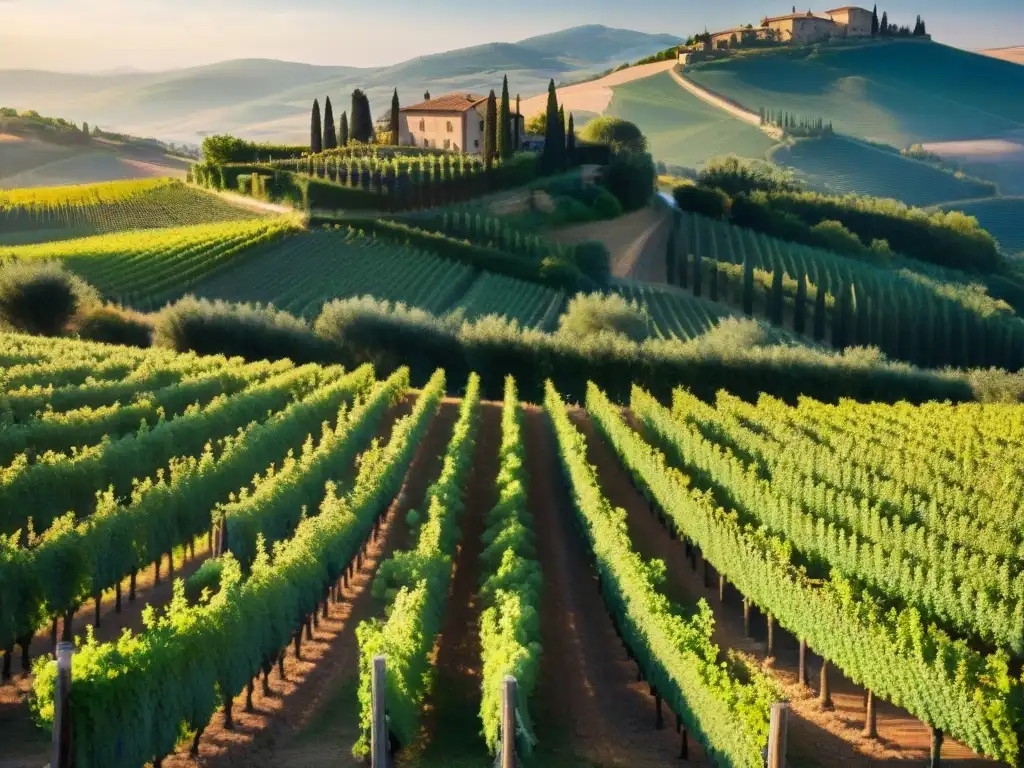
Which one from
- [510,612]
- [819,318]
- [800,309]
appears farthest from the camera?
[800,309]

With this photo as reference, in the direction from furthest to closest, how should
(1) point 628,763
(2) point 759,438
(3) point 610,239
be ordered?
(3) point 610,239 → (2) point 759,438 → (1) point 628,763

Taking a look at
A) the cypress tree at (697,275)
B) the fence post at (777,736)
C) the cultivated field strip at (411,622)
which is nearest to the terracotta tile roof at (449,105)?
the cypress tree at (697,275)

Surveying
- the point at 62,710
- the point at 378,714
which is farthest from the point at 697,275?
the point at 62,710

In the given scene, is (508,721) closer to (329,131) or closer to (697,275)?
(697,275)

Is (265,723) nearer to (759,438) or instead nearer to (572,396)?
(759,438)

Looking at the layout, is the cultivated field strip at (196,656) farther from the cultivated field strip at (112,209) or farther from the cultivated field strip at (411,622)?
the cultivated field strip at (112,209)

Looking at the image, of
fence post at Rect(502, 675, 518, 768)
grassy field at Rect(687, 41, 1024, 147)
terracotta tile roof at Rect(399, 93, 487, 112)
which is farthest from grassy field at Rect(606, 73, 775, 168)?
fence post at Rect(502, 675, 518, 768)

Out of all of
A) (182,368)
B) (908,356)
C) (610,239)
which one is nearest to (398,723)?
(182,368)
